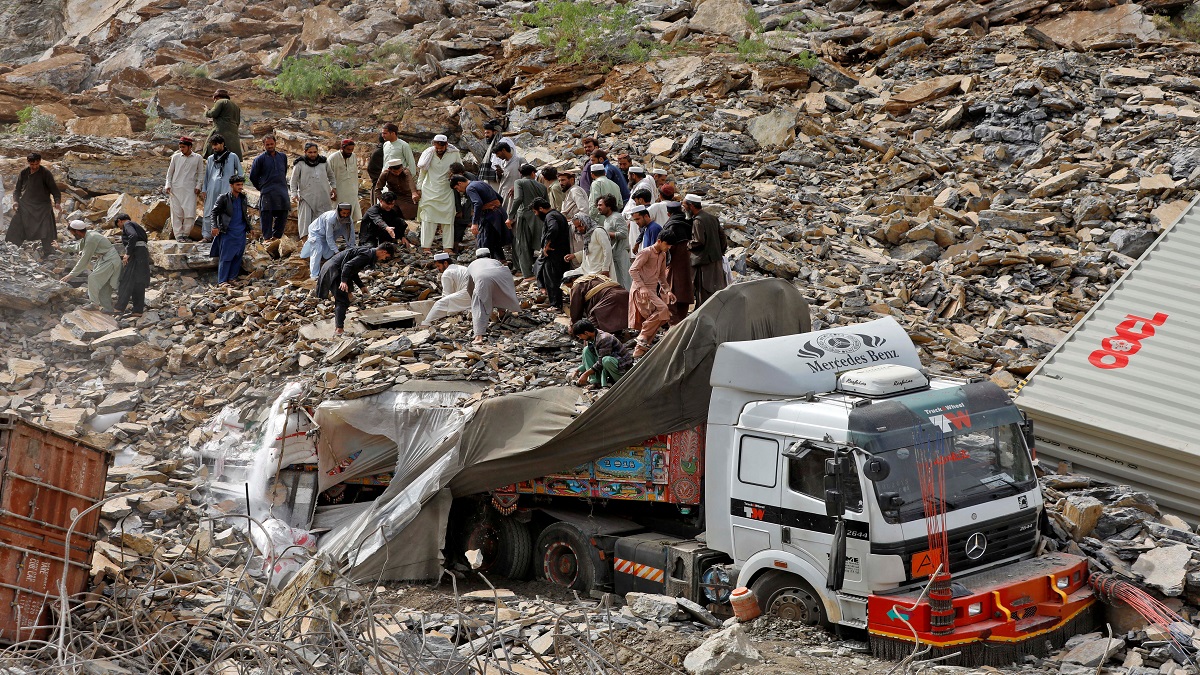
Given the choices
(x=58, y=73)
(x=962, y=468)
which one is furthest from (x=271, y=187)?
(x=58, y=73)

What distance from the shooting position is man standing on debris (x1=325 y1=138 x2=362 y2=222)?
16.3 meters

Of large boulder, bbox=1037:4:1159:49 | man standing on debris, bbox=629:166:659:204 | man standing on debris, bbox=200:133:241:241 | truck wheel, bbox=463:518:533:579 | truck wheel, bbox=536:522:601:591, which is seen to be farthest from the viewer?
large boulder, bbox=1037:4:1159:49

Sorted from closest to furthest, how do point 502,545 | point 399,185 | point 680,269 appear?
point 502,545 → point 680,269 → point 399,185

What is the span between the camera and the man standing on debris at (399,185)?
51.8ft

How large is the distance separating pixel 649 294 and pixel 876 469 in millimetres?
4729

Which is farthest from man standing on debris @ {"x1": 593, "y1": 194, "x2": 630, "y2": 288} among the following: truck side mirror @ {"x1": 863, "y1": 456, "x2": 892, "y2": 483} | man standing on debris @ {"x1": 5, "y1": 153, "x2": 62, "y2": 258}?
man standing on debris @ {"x1": 5, "y1": 153, "x2": 62, "y2": 258}

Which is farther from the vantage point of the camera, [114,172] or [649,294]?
[114,172]

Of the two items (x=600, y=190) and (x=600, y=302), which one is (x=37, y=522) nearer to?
(x=600, y=302)

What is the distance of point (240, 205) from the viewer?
51.0 ft

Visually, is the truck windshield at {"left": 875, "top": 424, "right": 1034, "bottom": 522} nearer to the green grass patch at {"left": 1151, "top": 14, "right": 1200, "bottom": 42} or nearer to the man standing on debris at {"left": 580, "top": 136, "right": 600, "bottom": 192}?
the man standing on debris at {"left": 580, "top": 136, "right": 600, "bottom": 192}

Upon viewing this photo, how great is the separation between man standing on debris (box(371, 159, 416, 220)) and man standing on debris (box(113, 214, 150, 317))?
11.0 ft

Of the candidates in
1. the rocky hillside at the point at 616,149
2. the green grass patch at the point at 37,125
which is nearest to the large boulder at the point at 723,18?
the rocky hillside at the point at 616,149

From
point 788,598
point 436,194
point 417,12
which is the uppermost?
point 417,12

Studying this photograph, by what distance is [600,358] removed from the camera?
10.6m
